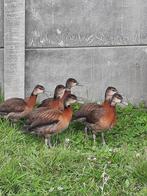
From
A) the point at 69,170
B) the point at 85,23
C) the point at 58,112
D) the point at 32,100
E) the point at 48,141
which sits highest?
the point at 85,23

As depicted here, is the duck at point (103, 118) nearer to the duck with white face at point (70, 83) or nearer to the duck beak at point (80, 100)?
the duck with white face at point (70, 83)

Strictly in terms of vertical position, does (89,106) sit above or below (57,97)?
below

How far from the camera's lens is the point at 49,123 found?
8.13m

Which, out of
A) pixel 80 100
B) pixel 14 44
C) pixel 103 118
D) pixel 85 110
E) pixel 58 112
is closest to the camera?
pixel 58 112

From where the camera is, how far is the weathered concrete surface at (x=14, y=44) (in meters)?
9.20

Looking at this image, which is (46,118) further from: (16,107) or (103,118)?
(103,118)

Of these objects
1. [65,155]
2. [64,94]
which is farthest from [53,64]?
[65,155]

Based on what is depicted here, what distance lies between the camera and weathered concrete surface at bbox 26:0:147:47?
9.28 meters

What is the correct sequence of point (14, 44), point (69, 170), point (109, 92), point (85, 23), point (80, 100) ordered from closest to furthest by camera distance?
point (69, 170)
point (109, 92)
point (14, 44)
point (85, 23)
point (80, 100)

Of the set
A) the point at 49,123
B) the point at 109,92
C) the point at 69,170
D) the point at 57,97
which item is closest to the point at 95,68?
the point at 109,92

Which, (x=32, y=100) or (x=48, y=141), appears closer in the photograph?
(x=48, y=141)

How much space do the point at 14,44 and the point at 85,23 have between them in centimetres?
108

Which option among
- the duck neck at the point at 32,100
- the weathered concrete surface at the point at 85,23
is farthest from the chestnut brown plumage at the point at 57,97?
the weathered concrete surface at the point at 85,23

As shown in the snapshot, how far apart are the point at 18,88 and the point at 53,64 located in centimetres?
63
